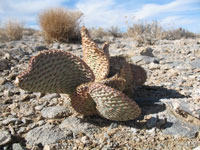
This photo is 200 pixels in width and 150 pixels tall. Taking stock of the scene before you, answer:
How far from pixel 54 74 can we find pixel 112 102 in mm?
530

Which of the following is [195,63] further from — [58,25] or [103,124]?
[58,25]

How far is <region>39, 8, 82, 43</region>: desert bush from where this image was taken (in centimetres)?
678

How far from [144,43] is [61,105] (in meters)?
4.25

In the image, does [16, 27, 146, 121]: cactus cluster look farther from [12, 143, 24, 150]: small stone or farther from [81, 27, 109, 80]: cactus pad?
[12, 143, 24, 150]: small stone

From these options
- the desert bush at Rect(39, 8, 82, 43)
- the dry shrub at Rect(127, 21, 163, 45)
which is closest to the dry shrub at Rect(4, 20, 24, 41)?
the desert bush at Rect(39, 8, 82, 43)

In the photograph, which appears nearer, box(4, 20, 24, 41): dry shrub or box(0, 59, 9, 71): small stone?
box(0, 59, 9, 71): small stone

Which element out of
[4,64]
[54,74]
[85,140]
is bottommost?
[85,140]

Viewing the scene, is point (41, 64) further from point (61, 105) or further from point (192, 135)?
point (192, 135)

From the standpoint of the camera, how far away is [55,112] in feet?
7.80

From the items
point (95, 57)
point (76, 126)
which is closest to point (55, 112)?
point (76, 126)

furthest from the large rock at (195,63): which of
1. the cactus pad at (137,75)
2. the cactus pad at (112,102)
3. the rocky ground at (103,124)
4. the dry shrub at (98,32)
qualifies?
the dry shrub at (98,32)

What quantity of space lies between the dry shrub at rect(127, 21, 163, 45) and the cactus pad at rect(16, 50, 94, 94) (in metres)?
4.50

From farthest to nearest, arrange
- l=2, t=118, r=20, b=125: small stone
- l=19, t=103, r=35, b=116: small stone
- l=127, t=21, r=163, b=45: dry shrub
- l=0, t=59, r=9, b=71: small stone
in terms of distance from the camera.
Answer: l=127, t=21, r=163, b=45: dry shrub → l=0, t=59, r=9, b=71: small stone → l=19, t=103, r=35, b=116: small stone → l=2, t=118, r=20, b=125: small stone

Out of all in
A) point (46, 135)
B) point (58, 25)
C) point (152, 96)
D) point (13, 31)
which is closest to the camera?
point (46, 135)
